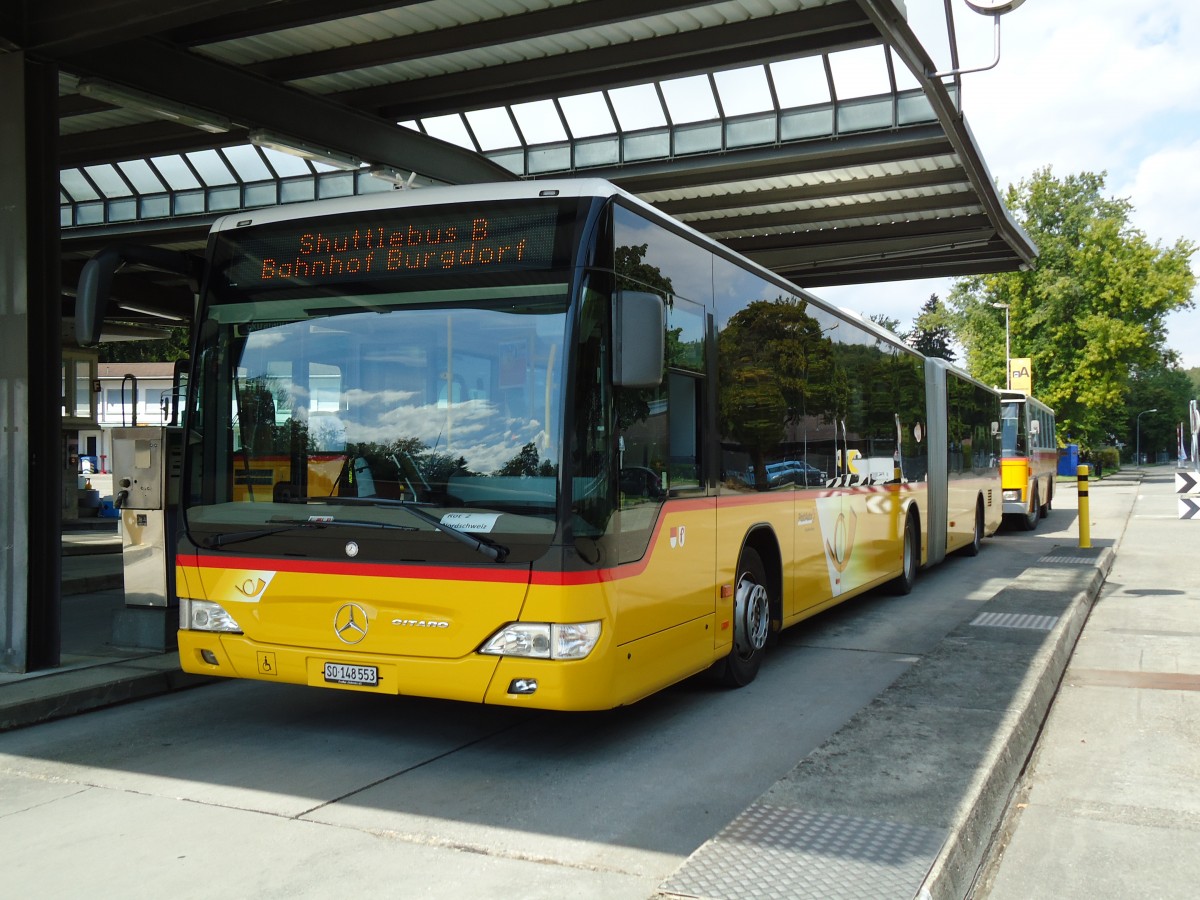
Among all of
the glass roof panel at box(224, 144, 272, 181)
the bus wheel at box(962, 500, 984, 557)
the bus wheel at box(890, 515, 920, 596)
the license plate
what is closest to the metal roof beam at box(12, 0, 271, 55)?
the license plate

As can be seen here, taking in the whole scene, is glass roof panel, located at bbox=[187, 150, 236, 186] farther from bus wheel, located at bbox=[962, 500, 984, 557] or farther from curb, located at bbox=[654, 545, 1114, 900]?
bus wheel, located at bbox=[962, 500, 984, 557]

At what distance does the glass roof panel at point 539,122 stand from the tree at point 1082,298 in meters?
41.7

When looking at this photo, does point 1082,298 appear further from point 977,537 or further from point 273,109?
point 273,109

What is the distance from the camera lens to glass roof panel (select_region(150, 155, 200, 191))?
16.3m

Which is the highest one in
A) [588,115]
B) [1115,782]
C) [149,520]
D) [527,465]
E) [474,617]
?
[588,115]

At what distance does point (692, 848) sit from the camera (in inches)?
184

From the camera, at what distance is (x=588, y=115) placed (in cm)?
1377

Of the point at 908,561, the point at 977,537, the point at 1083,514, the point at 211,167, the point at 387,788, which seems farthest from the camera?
the point at 977,537

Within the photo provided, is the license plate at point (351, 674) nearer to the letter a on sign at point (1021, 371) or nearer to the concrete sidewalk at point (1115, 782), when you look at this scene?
the concrete sidewalk at point (1115, 782)

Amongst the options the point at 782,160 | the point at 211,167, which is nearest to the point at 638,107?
the point at 782,160

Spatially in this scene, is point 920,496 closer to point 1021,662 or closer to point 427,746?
point 1021,662

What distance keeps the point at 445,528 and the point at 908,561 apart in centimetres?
922

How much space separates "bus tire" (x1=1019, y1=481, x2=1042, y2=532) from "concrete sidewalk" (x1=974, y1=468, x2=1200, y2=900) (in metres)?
14.0

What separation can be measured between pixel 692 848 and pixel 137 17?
6.65 metres
